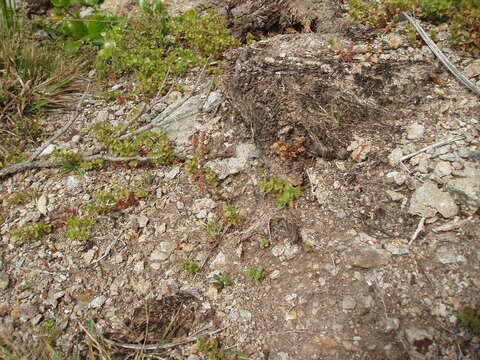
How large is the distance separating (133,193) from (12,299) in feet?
3.60

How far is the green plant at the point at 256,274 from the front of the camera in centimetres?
270

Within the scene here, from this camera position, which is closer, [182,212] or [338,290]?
[338,290]

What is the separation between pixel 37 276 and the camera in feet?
9.80

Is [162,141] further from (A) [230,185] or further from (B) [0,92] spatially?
(B) [0,92]

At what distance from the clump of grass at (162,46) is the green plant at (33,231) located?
1529mm

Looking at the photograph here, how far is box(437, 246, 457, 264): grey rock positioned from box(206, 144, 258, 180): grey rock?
1.45 m

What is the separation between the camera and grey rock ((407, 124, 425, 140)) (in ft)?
9.53

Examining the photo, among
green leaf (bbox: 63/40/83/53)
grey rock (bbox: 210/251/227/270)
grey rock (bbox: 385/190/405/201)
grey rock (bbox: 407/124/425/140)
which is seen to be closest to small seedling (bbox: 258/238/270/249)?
grey rock (bbox: 210/251/227/270)

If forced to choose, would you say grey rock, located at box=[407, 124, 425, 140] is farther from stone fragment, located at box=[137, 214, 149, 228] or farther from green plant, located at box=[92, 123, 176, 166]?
stone fragment, located at box=[137, 214, 149, 228]

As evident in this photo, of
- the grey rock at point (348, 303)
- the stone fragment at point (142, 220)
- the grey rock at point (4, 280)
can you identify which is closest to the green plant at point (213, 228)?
the stone fragment at point (142, 220)

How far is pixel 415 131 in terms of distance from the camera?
9.59ft

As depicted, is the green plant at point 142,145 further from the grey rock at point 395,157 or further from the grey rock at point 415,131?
the grey rock at point 415,131

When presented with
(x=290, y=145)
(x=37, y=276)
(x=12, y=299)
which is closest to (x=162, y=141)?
(x=290, y=145)

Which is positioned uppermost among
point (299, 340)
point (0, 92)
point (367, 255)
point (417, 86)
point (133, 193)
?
point (0, 92)
